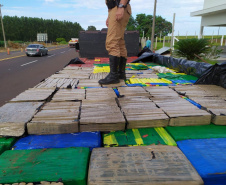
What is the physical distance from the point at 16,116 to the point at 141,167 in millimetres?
1264

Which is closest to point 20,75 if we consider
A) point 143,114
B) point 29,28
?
point 143,114

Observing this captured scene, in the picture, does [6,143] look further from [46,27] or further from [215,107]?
[46,27]

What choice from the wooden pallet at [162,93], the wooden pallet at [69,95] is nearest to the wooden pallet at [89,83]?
the wooden pallet at [69,95]

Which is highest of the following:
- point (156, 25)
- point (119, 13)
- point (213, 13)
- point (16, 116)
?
point (156, 25)

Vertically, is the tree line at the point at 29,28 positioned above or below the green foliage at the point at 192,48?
above

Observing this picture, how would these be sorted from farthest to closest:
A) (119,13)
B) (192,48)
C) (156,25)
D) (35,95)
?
(156,25) < (192,48) < (119,13) < (35,95)

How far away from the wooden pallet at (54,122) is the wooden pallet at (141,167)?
15.7 inches

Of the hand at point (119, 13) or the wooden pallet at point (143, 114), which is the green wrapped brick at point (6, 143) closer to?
the wooden pallet at point (143, 114)

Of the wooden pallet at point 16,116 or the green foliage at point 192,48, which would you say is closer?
the wooden pallet at point 16,116

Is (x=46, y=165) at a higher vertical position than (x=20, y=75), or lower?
higher

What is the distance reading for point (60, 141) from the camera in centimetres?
142

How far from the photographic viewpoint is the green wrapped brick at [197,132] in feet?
4.86

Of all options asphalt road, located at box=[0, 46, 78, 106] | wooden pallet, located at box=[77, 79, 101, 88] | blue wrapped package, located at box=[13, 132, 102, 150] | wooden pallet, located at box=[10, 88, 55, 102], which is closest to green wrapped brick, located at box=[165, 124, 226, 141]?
blue wrapped package, located at box=[13, 132, 102, 150]

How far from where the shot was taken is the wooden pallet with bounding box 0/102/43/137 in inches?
58.5
